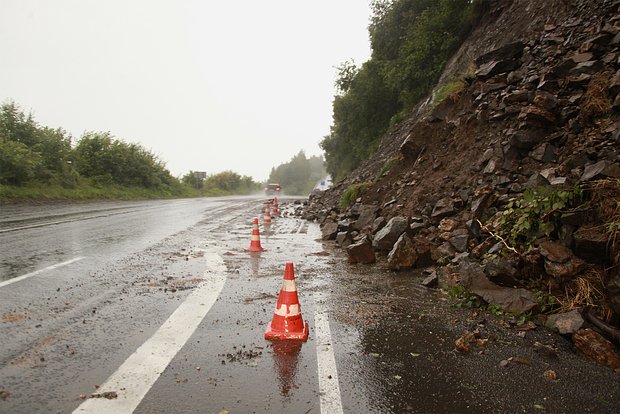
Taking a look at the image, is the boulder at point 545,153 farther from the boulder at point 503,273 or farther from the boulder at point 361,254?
the boulder at point 361,254

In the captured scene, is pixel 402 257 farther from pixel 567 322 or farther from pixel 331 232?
pixel 331 232

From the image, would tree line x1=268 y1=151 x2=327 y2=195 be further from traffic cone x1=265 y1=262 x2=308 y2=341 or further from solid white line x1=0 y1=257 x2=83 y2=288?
traffic cone x1=265 y1=262 x2=308 y2=341

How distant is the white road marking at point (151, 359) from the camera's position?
2.57 metres

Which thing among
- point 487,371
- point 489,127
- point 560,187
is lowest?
point 487,371

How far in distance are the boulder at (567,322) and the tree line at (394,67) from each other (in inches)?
596

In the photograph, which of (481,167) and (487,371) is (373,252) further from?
(487,371)

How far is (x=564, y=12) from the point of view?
9.85m

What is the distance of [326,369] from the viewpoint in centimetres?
318

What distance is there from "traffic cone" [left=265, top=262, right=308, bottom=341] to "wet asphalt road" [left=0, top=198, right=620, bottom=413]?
0.12 metres

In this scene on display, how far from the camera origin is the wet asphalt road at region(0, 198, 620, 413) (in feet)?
8.91

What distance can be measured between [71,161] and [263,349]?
86.4ft

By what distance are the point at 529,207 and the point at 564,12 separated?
7558 millimetres

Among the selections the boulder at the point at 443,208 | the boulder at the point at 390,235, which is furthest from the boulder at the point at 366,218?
the boulder at the point at 443,208

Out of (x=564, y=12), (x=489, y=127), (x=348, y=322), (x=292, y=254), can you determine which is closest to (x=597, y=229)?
(x=348, y=322)
